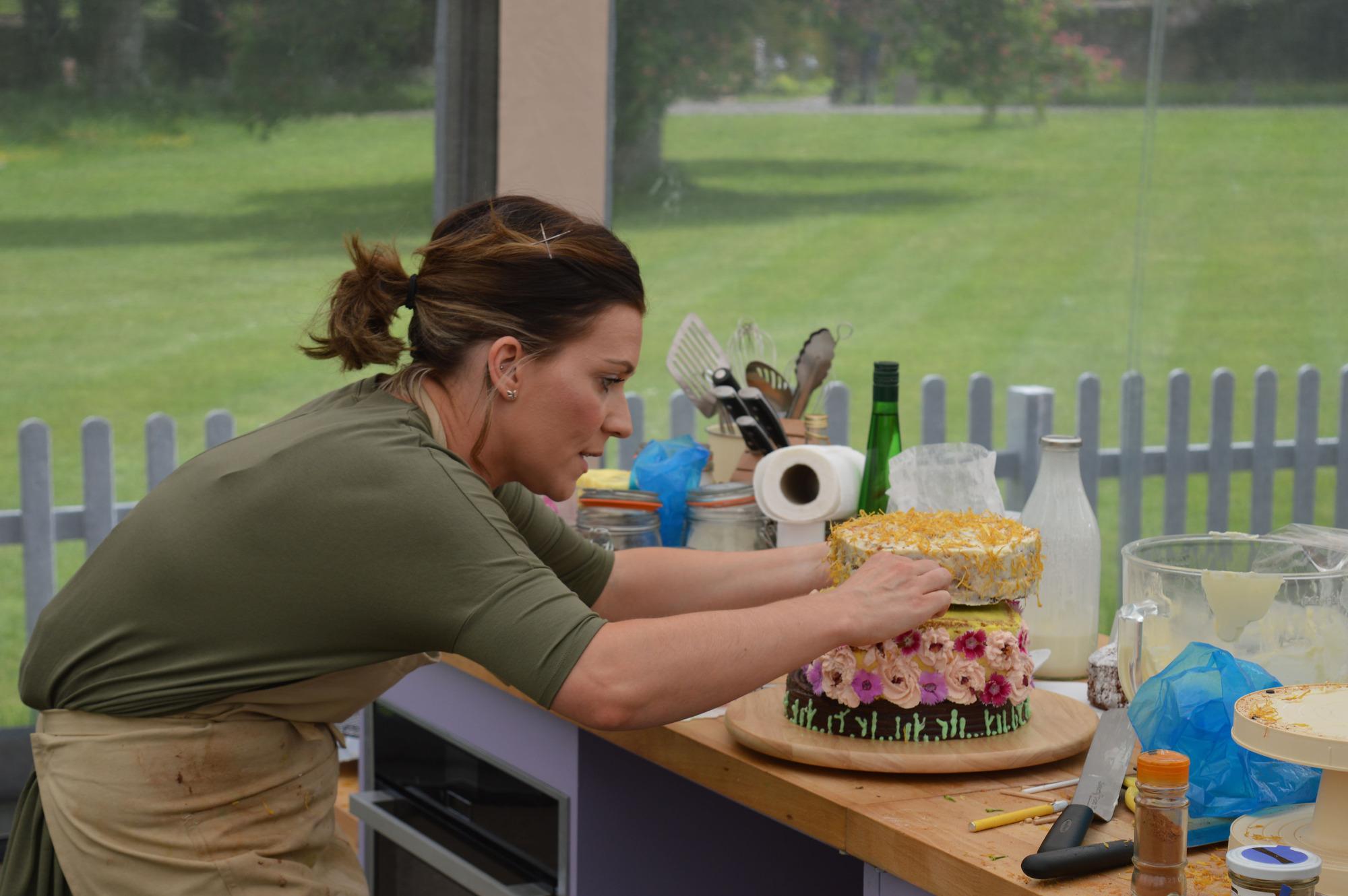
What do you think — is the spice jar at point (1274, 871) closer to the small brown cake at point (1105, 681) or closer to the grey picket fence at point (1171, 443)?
the small brown cake at point (1105, 681)

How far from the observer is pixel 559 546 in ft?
5.58

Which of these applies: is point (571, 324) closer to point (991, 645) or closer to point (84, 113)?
point (991, 645)

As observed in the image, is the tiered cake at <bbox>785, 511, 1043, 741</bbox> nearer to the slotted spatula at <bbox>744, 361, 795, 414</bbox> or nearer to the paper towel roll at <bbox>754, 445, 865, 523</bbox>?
the paper towel roll at <bbox>754, 445, 865, 523</bbox>

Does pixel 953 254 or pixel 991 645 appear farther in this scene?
pixel 953 254

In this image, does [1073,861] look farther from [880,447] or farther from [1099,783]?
[880,447]

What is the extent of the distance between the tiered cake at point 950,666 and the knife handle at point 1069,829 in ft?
0.65

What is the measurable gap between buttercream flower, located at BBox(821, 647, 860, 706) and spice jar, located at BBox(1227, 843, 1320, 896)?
1.64 ft

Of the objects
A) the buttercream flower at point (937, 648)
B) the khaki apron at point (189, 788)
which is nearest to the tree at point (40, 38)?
the khaki apron at point (189, 788)

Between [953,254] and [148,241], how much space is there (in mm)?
2642

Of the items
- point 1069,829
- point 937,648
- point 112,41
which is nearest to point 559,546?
point 937,648

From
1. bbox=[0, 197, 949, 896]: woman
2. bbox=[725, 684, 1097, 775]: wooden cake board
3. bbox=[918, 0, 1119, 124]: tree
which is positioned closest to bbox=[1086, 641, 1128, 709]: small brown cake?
bbox=[725, 684, 1097, 775]: wooden cake board

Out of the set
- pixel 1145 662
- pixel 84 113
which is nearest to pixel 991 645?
pixel 1145 662

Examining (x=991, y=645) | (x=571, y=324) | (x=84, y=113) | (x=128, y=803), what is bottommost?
(x=128, y=803)

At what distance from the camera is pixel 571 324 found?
139cm
